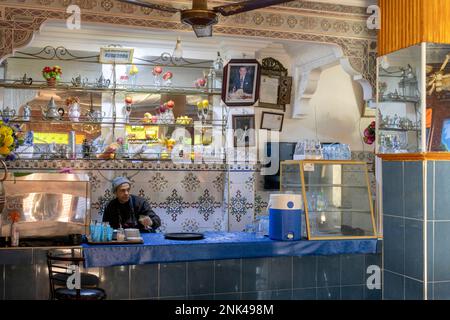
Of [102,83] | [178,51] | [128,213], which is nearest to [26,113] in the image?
[102,83]

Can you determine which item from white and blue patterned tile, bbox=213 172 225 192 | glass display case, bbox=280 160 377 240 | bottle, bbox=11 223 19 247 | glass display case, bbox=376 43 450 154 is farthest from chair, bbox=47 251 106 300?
white and blue patterned tile, bbox=213 172 225 192

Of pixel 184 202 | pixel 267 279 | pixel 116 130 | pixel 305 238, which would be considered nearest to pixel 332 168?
pixel 305 238

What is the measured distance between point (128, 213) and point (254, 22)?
9.17 ft

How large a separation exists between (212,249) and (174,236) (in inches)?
16.6

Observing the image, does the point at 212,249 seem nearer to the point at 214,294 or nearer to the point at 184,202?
the point at 214,294

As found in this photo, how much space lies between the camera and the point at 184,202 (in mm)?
7855

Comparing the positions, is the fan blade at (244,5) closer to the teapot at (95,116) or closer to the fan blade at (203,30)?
the fan blade at (203,30)

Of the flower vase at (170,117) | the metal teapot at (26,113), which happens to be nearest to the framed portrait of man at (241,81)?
the flower vase at (170,117)

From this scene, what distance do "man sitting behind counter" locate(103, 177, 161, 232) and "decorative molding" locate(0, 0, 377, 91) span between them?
6.84ft

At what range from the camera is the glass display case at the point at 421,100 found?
15.9 feet

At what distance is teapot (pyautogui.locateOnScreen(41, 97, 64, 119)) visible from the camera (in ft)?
23.8

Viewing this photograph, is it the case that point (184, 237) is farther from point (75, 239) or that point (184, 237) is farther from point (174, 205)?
point (174, 205)

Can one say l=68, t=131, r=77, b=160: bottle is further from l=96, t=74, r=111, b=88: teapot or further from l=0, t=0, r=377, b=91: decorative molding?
l=0, t=0, r=377, b=91: decorative molding

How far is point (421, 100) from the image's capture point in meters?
4.89
